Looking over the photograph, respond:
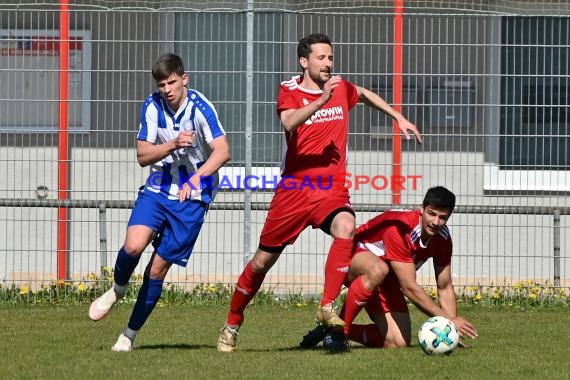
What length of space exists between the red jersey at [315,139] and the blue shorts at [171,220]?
27.3 inches

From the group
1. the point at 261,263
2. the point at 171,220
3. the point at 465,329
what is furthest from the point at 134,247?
the point at 465,329

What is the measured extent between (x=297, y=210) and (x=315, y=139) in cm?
49

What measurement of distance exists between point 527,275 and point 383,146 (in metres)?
1.81

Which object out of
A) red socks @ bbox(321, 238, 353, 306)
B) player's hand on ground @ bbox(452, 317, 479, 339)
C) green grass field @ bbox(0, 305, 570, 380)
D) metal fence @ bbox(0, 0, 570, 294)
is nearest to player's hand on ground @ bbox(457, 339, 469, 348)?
green grass field @ bbox(0, 305, 570, 380)

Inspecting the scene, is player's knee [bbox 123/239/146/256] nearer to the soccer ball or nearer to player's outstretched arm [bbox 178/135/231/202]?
player's outstretched arm [bbox 178/135/231/202]

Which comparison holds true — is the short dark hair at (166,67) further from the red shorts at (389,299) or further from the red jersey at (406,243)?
the red shorts at (389,299)

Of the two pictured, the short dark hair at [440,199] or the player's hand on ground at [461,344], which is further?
the player's hand on ground at [461,344]

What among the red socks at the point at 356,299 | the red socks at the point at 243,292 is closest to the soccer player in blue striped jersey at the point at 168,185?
the red socks at the point at 243,292

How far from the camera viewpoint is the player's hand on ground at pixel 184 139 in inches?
329

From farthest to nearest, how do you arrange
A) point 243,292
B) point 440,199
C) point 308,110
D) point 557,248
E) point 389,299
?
1. point 557,248
2. point 389,299
3. point 243,292
4. point 440,199
5. point 308,110

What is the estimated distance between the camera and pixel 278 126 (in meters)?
12.5

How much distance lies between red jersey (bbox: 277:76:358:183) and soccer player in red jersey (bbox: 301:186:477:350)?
1.94 feet

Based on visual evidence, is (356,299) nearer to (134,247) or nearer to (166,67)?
(134,247)

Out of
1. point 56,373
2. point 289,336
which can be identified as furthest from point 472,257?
point 56,373
